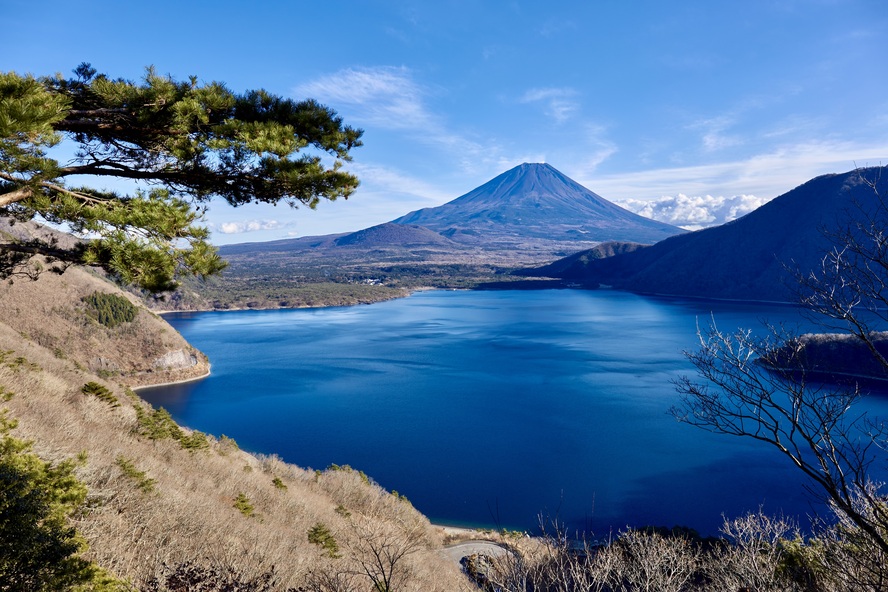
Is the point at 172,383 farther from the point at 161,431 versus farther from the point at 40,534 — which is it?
the point at 40,534

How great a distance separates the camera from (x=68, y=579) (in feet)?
10.2

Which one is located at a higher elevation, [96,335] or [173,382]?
[96,335]

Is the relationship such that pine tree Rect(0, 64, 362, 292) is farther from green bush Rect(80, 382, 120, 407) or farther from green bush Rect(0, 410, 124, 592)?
green bush Rect(80, 382, 120, 407)

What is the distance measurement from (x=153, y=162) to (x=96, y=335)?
4703 cm

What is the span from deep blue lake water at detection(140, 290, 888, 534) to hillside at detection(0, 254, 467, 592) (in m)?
3.69

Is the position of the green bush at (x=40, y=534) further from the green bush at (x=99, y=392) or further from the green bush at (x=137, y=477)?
the green bush at (x=99, y=392)

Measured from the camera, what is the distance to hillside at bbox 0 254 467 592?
4.79 m

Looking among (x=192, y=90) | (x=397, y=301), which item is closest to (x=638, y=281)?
(x=397, y=301)

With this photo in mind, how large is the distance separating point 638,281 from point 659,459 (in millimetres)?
98223

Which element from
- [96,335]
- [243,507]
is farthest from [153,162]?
[96,335]

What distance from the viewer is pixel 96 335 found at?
43.3m

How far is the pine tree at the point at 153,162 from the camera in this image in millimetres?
4281

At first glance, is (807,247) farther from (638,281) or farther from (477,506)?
(477,506)

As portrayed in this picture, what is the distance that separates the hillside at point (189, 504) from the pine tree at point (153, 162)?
236cm
